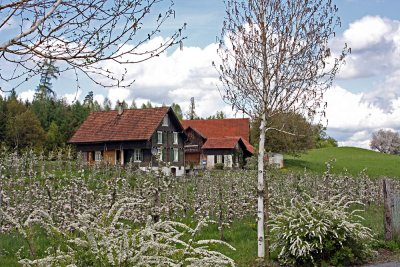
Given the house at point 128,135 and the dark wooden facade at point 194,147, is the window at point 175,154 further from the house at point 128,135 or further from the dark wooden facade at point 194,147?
the dark wooden facade at point 194,147

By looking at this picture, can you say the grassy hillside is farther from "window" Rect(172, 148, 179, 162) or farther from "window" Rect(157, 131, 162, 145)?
"window" Rect(157, 131, 162, 145)

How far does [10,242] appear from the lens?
10945 mm

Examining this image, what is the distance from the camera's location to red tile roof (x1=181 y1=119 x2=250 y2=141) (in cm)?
6725

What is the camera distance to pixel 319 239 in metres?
10.1

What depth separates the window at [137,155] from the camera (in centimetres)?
4494

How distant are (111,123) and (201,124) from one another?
24.2 metres

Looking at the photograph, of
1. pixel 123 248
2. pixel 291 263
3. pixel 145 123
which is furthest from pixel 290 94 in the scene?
pixel 145 123

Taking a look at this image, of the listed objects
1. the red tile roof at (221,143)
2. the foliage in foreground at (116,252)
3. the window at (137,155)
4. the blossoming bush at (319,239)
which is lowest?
the blossoming bush at (319,239)

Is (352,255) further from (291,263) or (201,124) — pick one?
(201,124)

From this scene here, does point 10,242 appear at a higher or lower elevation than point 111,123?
lower

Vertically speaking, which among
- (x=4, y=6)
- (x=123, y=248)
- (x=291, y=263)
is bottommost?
(x=291, y=263)

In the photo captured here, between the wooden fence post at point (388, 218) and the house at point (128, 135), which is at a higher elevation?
the house at point (128, 135)

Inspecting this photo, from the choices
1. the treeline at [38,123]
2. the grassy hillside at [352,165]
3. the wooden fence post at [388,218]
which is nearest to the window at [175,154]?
the treeline at [38,123]

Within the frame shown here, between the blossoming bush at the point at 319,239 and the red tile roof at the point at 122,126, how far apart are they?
108ft
